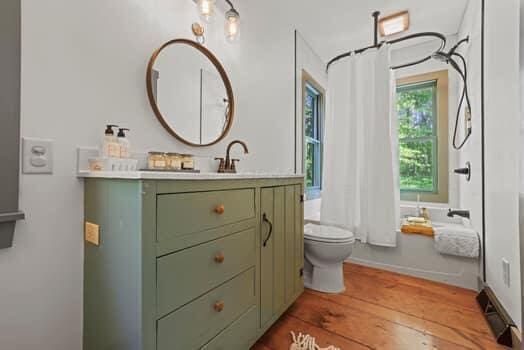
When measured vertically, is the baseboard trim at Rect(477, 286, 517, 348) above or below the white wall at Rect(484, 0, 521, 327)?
A: below

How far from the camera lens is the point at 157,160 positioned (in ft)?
3.83

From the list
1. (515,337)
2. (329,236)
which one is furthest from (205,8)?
(515,337)

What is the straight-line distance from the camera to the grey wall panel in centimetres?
77

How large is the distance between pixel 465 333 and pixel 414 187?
6.23ft

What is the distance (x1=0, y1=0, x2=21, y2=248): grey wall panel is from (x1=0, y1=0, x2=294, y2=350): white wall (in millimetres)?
48

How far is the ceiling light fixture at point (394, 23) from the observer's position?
235 cm

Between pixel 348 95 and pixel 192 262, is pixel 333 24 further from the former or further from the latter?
pixel 192 262

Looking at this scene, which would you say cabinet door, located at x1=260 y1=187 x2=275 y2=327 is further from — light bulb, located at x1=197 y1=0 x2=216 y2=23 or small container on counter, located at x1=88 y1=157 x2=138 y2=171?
light bulb, located at x1=197 y1=0 x2=216 y2=23

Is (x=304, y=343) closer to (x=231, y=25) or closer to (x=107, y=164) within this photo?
(x=107, y=164)

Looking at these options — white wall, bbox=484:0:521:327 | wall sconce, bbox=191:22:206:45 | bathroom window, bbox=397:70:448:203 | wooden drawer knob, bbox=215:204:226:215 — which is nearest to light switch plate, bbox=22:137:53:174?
wooden drawer knob, bbox=215:204:226:215

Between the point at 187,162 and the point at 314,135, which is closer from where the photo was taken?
the point at 187,162

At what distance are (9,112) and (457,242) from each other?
2.79 metres

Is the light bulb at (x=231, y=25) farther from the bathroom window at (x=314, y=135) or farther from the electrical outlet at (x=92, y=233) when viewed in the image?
the bathroom window at (x=314, y=135)

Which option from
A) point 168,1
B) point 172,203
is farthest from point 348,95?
point 172,203
